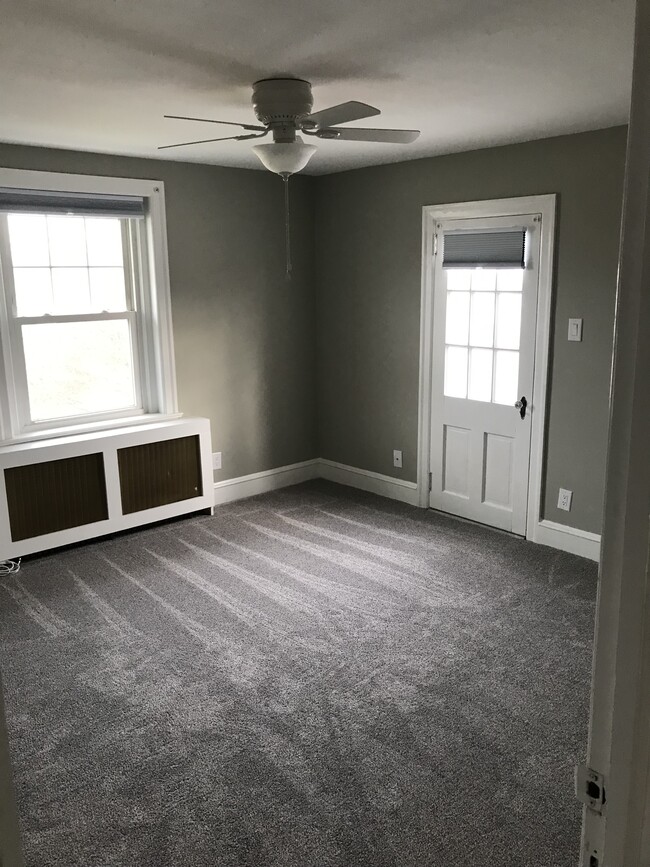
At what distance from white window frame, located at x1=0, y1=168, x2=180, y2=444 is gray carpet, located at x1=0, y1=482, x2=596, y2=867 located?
82 cm

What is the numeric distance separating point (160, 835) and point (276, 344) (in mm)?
3795

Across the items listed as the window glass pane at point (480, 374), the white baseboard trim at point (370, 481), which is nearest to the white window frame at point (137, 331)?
the white baseboard trim at point (370, 481)

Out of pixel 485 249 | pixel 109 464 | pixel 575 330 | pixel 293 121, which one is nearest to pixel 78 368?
pixel 109 464

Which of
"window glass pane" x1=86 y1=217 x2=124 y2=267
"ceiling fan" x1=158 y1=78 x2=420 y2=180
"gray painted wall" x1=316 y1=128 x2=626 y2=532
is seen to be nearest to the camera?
"ceiling fan" x1=158 y1=78 x2=420 y2=180

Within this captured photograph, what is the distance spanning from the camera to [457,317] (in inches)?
184

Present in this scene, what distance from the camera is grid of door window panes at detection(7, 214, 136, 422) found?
4.32 m

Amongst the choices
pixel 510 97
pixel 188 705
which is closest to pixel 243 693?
pixel 188 705

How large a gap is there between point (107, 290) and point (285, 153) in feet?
7.03

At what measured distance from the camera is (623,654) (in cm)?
94

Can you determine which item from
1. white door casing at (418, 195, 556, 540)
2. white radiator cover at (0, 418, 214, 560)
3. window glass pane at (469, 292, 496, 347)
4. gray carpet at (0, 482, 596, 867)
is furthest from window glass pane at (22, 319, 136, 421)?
window glass pane at (469, 292, 496, 347)

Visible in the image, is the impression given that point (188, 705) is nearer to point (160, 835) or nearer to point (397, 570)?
point (160, 835)

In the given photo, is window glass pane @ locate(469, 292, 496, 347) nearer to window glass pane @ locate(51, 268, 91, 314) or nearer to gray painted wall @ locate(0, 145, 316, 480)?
gray painted wall @ locate(0, 145, 316, 480)

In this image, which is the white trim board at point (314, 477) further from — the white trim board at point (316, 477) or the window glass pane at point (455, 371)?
the window glass pane at point (455, 371)

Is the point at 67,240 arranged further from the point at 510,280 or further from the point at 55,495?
the point at 510,280
